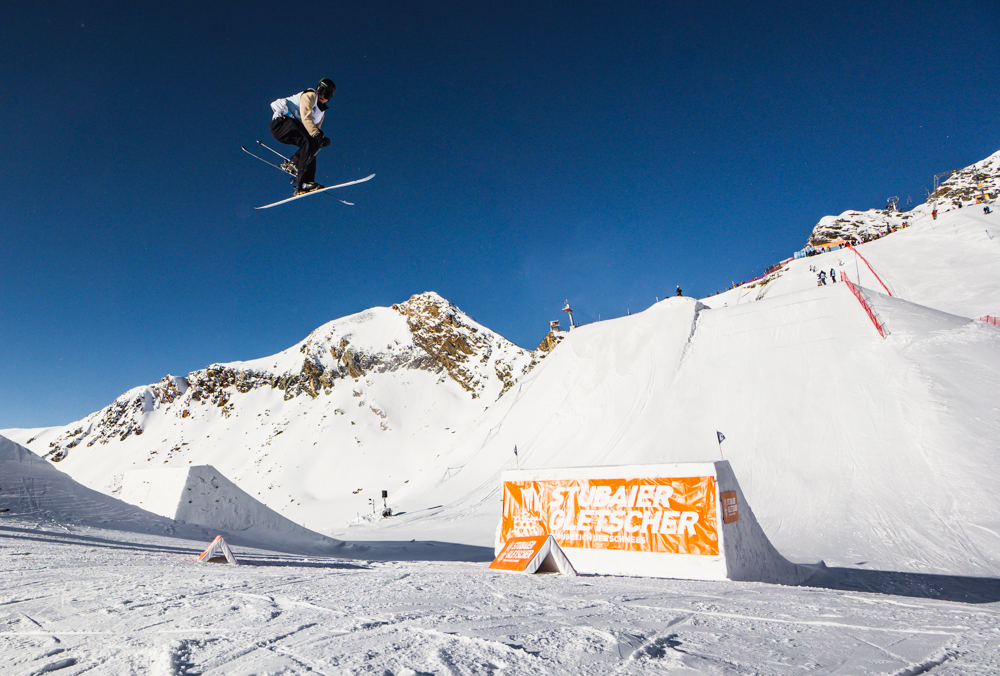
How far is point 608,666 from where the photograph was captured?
102 inches

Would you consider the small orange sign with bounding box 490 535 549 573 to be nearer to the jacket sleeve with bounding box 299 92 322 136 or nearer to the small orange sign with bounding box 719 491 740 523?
the small orange sign with bounding box 719 491 740 523

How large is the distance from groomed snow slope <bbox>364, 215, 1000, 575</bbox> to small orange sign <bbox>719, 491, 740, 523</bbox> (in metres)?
3.72

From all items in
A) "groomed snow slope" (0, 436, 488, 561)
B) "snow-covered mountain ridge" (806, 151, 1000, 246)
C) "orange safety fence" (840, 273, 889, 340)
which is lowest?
"groomed snow slope" (0, 436, 488, 561)

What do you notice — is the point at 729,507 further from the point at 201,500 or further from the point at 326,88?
the point at 201,500

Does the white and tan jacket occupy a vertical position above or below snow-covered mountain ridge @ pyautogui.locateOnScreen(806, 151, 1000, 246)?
below

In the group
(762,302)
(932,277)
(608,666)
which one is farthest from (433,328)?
(608,666)

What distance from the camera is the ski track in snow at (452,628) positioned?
101 inches

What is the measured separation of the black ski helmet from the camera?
6.88 m

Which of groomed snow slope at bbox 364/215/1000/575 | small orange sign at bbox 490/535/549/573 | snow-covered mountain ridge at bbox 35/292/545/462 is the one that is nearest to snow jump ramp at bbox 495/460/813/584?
small orange sign at bbox 490/535/549/573

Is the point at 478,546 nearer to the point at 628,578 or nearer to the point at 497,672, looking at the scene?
the point at 628,578

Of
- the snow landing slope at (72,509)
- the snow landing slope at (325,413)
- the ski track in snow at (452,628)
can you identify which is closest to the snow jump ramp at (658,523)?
the ski track in snow at (452,628)

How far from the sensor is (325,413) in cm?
4809

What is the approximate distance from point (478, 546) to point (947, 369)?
45.9 feet

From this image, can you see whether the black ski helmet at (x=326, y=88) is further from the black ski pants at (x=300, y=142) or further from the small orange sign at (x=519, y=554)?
the small orange sign at (x=519, y=554)
